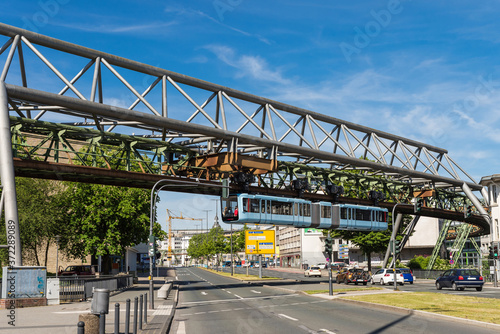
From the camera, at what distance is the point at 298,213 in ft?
132

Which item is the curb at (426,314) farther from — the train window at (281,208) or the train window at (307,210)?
the train window at (307,210)

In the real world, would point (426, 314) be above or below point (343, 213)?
below

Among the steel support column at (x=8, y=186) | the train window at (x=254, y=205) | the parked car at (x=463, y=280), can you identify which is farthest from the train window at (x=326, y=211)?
the steel support column at (x=8, y=186)

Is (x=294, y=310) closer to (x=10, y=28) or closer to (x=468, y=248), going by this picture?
(x=10, y=28)

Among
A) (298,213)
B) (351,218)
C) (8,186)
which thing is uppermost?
(8,186)

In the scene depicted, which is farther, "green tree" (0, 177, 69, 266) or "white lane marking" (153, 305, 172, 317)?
"green tree" (0, 177, 69, 266)

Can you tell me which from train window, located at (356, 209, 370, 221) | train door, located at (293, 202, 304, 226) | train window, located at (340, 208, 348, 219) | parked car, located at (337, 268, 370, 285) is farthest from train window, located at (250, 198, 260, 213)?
parked car, located at (337, 268, 370, 285)

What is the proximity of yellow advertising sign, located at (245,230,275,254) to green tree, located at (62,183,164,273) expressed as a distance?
1873 cm

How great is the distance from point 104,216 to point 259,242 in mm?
23887

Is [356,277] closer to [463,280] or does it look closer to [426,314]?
[463,280]

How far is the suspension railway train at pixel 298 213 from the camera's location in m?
35.8

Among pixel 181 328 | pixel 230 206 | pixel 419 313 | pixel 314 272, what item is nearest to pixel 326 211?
pixel 230 206

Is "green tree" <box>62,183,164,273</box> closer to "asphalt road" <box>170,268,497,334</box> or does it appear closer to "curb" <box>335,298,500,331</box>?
"asphalt road" <box>170,268,497,334</box>

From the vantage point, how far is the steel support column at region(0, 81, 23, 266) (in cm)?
2403
